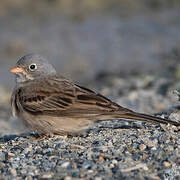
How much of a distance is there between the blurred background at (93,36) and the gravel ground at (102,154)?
632cm

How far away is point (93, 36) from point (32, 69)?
13.2 m

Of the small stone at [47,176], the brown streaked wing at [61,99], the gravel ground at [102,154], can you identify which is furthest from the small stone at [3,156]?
the small stone at [47,176]

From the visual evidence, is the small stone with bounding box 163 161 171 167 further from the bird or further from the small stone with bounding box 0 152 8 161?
the small stone with bounding box 0 152 8 161

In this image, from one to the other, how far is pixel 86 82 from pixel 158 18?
28.7 ft

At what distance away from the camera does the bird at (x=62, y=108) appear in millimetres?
7941

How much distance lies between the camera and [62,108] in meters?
8.20

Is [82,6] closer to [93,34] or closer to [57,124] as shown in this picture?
[93,34]

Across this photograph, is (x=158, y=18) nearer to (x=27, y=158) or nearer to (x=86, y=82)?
(x=86, y=82)

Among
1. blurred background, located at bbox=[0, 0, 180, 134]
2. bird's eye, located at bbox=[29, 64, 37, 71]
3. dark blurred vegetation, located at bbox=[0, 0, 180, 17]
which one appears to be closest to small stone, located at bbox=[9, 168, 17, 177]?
bird's eye, located at bbox=[29, 64, 37, 71]

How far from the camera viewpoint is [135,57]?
19.3 m

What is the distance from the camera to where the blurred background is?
17.8 metres

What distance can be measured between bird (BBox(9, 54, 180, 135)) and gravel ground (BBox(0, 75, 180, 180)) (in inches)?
7.4

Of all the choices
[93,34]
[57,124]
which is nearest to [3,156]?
[57,124]

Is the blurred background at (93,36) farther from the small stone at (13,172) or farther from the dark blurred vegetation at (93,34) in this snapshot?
the small stone at (13,172)
